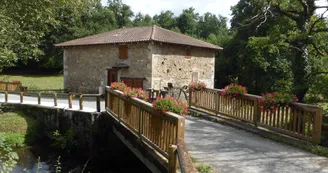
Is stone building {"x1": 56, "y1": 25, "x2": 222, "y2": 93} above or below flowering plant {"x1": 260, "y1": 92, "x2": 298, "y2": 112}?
above

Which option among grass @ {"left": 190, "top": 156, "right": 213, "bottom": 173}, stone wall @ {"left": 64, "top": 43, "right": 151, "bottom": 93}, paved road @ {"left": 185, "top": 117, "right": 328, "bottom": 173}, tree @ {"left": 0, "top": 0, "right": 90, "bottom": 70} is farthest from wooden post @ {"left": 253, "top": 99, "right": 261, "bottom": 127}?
stone wall @ {"left": 64, "top": 43, "right": 151, "bottom": 93}

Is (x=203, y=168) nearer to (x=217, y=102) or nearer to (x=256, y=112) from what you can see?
(x=256, y=112)

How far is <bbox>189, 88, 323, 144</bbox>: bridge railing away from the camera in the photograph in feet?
20.9

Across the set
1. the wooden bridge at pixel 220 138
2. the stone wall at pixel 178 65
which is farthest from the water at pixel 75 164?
the stone wall at pixel 178 65

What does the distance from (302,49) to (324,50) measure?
3.32ft

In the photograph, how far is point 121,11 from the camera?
4550cm

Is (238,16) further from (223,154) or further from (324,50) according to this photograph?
(223,154)

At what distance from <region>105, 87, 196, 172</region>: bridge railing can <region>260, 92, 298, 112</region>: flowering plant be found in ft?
11.2

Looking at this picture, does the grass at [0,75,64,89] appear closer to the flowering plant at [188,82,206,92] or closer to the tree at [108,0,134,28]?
the tree at [108,0,134,28]

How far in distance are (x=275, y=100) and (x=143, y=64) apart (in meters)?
10.6

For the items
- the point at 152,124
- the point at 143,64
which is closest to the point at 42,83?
the point at 143,64

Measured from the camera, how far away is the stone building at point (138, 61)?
16500 mm

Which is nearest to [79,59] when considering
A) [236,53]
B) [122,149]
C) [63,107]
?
[63,107]

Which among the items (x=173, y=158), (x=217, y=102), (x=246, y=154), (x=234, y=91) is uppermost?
(x=234, y=91)
